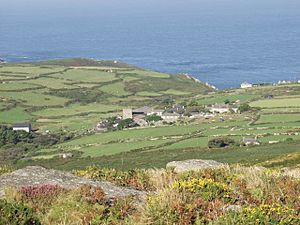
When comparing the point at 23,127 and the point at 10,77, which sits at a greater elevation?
the point at 23,127

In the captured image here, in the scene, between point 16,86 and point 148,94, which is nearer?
point 16,86

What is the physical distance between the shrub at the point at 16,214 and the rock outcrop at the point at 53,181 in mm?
1985

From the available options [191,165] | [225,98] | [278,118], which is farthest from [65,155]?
[225,98]

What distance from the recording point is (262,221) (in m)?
8.34

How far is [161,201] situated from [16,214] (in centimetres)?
222

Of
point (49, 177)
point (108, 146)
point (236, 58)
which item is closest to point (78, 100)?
point (108, 146)

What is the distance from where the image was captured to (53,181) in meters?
11.8

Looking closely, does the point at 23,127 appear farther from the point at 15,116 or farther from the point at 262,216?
the point at 262,216

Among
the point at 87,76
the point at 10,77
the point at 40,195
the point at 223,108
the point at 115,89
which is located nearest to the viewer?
the point at 40,195

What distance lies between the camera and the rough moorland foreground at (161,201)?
8.77 m

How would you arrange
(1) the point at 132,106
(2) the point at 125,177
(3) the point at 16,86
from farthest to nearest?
(3) the point at 16,86 → (1) the point at 132,106 → (2) the point at 125,177

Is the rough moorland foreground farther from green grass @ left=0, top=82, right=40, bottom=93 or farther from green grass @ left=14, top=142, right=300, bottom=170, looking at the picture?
green grass @ left=0, top=82, right=40, bottom=93

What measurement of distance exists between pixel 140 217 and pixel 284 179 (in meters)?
4.22

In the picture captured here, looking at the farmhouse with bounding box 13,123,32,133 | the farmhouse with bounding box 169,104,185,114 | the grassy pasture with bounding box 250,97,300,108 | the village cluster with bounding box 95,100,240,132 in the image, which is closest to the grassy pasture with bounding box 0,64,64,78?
the village cluster with bounding box 95,100,240,132
